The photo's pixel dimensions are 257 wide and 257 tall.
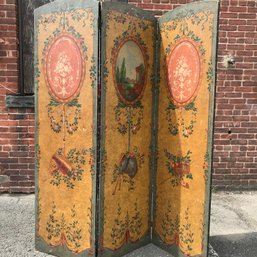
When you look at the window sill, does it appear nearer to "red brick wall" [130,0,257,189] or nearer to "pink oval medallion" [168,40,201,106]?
"red brick wall" [130,0,257,189]

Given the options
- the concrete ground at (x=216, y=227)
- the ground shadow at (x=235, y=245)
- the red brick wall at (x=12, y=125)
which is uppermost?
the red brick wall at (x=12, y=125)

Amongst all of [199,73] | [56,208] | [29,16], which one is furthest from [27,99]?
[199,73]

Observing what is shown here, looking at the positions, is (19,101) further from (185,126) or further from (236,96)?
(236,96)

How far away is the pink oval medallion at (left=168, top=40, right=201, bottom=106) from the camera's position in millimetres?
2619

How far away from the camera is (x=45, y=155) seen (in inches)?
112

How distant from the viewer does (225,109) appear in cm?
457

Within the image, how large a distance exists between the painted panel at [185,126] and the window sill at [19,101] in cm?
210

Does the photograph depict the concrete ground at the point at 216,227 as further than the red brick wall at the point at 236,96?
No

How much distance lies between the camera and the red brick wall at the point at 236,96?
175 inches

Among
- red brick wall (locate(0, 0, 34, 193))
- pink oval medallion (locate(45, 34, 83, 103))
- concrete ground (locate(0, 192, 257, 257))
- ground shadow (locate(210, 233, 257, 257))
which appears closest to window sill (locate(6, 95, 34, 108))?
red brick wall (locate(0, 0, 34, 193))

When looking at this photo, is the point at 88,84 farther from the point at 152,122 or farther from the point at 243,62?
the point at 243,62

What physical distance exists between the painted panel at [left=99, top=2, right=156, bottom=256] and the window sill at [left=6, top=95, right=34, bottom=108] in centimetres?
202

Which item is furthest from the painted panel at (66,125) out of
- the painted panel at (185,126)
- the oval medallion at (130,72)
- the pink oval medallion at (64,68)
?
the painted panel at (185,126)

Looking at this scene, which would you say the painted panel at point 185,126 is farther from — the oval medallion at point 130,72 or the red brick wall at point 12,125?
the red brick wall at point 12,125
